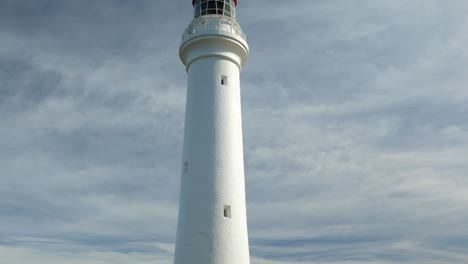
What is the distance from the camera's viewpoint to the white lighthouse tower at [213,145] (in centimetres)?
1692

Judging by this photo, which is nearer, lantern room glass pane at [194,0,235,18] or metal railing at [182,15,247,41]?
metal railing at [182,15,247,41]

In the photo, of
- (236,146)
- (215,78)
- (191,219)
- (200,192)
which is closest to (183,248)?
(191,219)

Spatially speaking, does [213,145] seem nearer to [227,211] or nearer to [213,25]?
[227,211]

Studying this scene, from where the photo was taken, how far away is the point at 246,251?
17.4 m

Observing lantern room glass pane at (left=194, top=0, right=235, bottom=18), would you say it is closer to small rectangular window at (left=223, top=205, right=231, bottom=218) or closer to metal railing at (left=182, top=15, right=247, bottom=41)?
metal railing at (left=182, top=15, right=247, bottom=41)

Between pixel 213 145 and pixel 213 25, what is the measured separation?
659 centimetres

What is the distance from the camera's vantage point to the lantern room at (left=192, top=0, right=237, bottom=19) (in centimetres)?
2194

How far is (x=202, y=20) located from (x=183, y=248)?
11.7m

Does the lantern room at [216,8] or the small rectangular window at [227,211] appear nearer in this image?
the small rectangular window at [227,211]

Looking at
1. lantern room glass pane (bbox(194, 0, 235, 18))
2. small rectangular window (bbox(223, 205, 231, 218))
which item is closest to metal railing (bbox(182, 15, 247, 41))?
lantern room glass pane (bbox(194, 0, 235, 18))

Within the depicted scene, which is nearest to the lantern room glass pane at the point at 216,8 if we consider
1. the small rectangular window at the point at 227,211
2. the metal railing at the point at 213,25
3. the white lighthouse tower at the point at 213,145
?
the white lighthouse tower at the point at 213,145

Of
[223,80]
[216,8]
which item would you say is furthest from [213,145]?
[216,8]

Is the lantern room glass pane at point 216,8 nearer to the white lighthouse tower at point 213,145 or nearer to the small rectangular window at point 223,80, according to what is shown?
the white lighthouse tower at point 213,145

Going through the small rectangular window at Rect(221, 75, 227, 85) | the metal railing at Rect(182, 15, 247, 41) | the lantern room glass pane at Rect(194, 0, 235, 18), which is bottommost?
the small rectangular window at Rect(221, 75, 227, 85)
